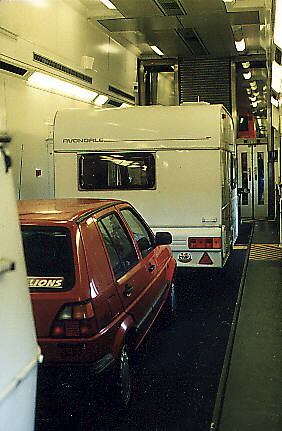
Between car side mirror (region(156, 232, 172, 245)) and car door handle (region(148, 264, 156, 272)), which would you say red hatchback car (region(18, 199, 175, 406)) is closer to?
car door handle (region(148, 264, 156, 272))

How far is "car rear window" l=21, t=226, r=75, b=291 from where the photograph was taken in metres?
4.38

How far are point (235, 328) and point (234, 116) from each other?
11.5 meters

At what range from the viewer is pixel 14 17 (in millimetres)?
10758

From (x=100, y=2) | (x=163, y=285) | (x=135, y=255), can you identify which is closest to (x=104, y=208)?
(x=135, y=255)

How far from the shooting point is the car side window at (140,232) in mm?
6133

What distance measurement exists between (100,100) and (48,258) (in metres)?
12.0

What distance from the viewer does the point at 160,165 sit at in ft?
30.4

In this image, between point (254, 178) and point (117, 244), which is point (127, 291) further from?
point (254, 178)

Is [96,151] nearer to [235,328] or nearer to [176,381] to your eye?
[235,328]

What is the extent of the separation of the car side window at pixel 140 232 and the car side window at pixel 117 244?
38 centimetres

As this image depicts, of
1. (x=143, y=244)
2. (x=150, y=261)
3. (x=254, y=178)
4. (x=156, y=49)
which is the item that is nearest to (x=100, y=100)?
(x=156, y=49)

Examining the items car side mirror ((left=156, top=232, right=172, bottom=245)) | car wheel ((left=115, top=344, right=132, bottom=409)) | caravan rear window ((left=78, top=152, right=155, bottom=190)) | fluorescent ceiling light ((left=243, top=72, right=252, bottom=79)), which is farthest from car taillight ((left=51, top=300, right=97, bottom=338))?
fluorescent ceiling light ((left=243, top=72, right=252, bottom=79))

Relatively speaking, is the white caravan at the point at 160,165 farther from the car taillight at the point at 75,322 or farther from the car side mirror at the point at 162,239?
the car taillight at the point at 75,322

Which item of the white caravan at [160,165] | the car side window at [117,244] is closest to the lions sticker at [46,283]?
the car side window at [117,244]
